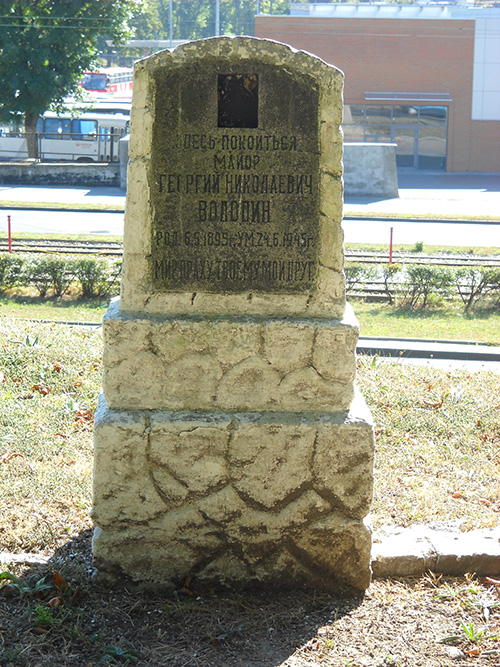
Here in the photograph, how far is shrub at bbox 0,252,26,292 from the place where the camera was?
518 inches

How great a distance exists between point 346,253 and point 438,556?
1243cm

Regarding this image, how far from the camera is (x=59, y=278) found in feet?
42.5

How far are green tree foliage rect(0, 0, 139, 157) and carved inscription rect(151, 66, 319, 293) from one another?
2533 cm

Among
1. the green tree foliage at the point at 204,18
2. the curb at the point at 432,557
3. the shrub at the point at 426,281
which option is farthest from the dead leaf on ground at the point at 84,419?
the green tree foliage at the point at 204,18

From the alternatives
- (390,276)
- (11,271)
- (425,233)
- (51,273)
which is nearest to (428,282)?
(390,276)

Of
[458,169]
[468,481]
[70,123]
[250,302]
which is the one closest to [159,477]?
[250,302]

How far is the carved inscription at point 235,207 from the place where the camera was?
11.7 feet

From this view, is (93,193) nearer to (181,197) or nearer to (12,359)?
(12,359)

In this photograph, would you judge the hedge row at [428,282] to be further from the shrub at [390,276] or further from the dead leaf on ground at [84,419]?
the dead leaf on ground at [84,419]

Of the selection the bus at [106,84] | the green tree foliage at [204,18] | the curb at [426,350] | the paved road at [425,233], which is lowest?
the curb at [426,350]

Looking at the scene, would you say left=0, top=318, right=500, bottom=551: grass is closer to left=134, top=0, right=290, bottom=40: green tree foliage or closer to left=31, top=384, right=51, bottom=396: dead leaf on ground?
left=31, top=384, right=51, bottom=396: dead leaf on ground

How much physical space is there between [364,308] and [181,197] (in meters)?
9.16

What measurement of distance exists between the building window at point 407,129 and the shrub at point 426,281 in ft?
84.9

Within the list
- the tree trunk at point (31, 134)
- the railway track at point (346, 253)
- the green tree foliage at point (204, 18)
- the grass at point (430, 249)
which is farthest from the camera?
the green tree foliage at point (204, 18)
